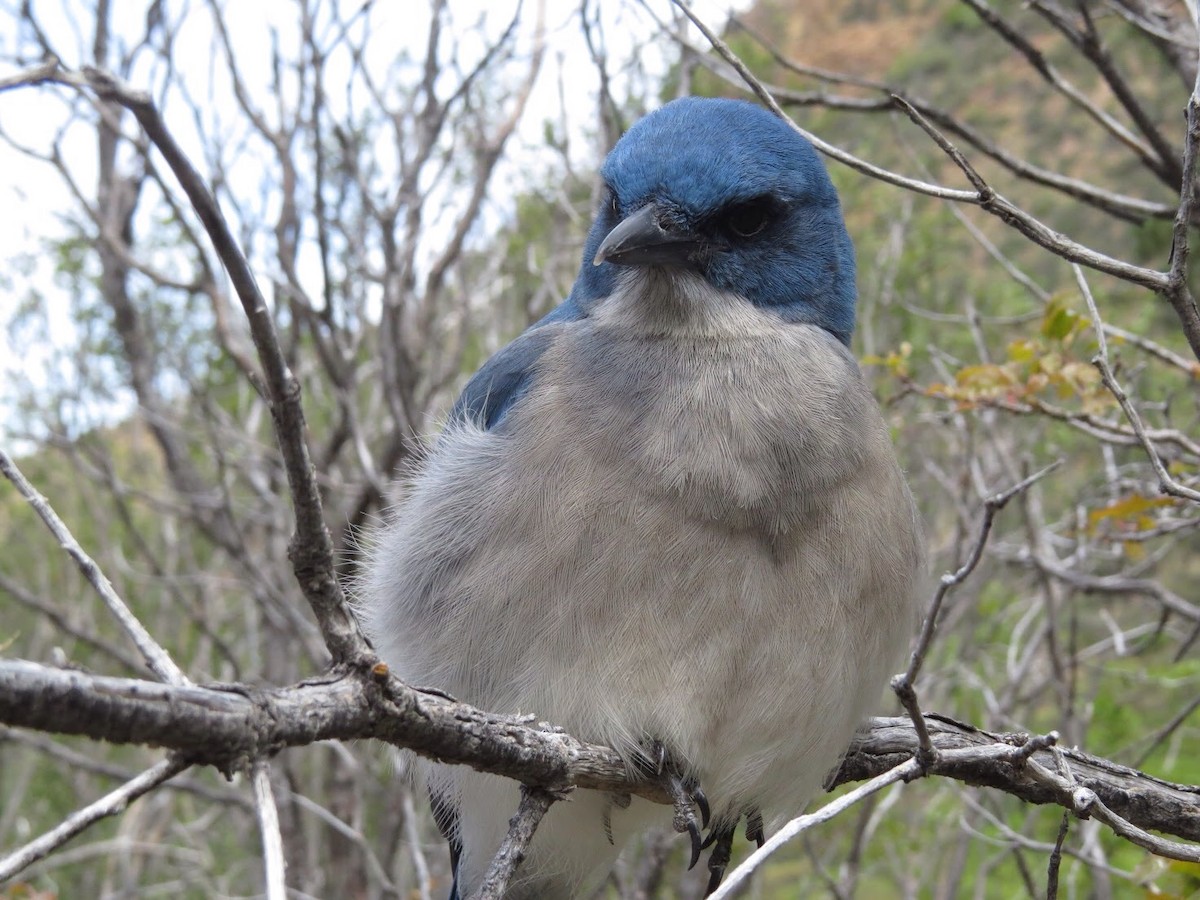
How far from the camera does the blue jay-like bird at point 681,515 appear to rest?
10.4 ft

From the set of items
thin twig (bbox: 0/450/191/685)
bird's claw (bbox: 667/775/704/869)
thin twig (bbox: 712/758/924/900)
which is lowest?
bird's claw (bbox: 667/775/704/869)

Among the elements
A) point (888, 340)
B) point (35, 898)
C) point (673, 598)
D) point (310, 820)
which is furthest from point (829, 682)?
point (310, 820)

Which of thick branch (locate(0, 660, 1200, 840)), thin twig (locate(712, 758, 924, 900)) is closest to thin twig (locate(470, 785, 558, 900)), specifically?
thick branch (locate(0, 660, 1200, 840))

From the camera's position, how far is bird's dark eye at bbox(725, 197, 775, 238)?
3584 millimetres

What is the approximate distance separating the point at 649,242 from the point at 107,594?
6.61 ft

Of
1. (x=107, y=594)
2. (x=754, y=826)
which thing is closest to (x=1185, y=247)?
(x=107, y=594)

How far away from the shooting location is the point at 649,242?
3.42 meters

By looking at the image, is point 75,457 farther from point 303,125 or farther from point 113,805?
point 113,805

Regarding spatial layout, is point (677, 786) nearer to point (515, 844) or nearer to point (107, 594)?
point (515, 844)

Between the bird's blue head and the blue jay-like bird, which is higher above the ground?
the bird's blue head

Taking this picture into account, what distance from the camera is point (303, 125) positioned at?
22.5 feet

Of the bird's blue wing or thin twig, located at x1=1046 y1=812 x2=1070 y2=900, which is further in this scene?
the bird's blue wing

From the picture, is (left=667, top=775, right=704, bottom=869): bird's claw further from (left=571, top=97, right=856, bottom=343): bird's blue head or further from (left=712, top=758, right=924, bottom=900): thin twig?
(left=571, top=97, right=856, bottom=343): bird's blue head

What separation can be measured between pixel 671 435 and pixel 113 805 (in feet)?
6.90
